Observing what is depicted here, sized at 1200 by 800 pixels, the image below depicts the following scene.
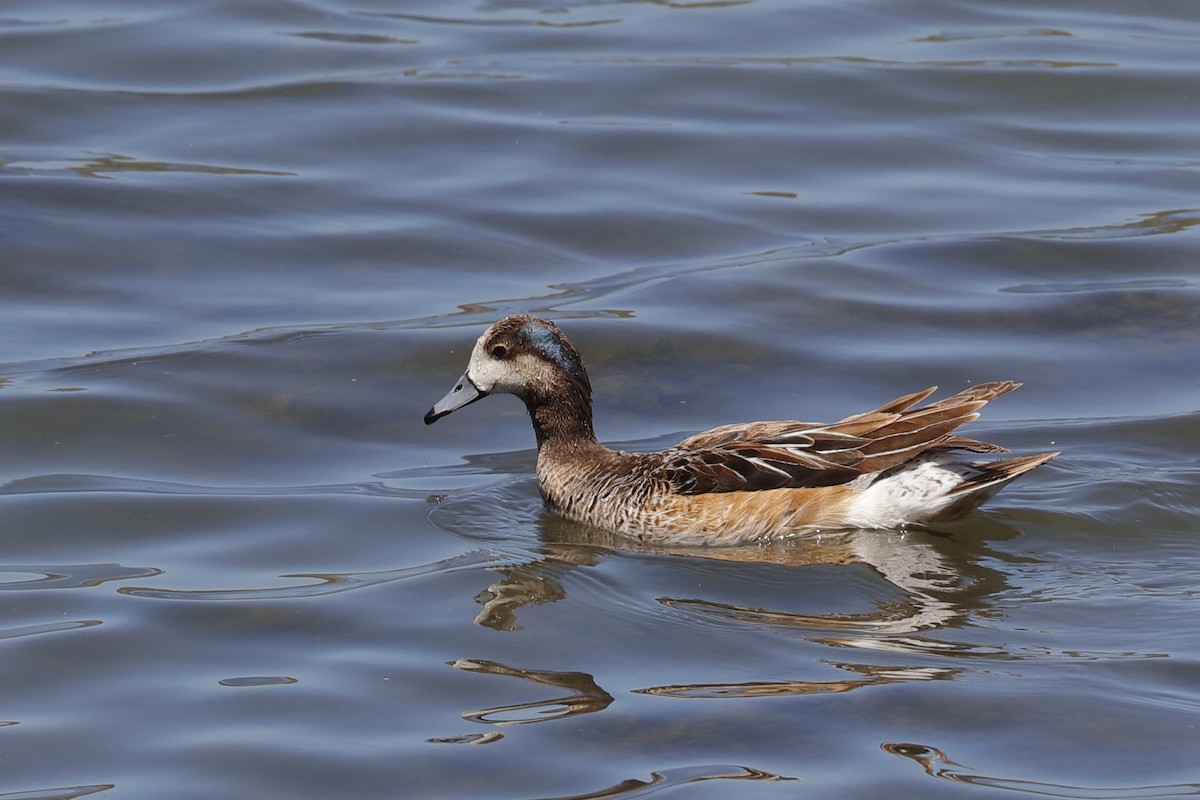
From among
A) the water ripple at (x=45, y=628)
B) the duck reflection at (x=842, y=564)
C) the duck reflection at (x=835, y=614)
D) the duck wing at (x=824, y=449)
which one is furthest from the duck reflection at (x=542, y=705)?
the duck wing at (x=824, y=449)

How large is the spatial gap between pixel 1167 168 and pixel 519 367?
7.95 metres

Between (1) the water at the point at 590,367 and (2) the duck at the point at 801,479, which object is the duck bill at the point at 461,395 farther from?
(2) the duck at the point at 801,479

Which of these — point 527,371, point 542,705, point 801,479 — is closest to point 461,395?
point 527,371

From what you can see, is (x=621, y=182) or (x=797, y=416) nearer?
(x=797, y=416)

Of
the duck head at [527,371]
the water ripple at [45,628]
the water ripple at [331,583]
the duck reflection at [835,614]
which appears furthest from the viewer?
the duck head at [527,371]

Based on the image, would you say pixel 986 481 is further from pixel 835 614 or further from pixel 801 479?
pixel 835 614

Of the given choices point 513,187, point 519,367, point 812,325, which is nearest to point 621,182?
point 513,187

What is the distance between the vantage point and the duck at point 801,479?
369 inches

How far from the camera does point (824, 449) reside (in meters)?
9.60

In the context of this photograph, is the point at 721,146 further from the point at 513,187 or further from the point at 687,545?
the point at 687,545

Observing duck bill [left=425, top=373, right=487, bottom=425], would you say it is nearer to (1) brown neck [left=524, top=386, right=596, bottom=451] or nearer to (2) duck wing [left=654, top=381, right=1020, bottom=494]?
(1) brown neck [left=524, top=386, right=596, bottom=451]

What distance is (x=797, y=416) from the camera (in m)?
11.2

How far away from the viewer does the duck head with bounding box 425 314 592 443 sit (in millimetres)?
10172

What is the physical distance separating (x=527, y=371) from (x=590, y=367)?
5.97 feet
